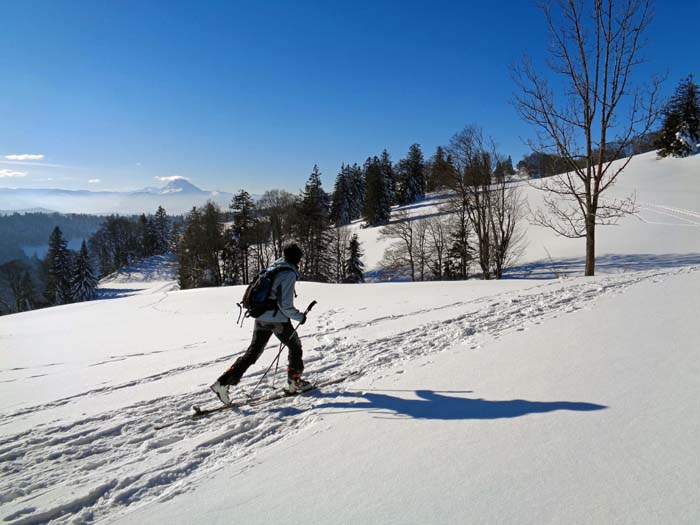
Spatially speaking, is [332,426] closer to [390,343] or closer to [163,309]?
[390,343]

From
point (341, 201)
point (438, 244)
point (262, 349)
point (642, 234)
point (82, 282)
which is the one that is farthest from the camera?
point (341, 201)

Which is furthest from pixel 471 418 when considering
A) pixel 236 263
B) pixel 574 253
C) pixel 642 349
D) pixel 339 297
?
pixel 236 263

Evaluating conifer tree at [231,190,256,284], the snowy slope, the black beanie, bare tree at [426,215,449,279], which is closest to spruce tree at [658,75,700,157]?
the snowy slope

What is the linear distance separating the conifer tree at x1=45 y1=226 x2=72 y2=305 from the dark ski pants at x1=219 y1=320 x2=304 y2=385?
2391 inches

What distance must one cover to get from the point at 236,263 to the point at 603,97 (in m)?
33.5

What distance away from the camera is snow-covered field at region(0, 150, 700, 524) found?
2178 mm

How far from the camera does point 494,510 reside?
6.59ft

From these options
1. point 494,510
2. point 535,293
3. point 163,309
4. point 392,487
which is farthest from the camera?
point 163,309

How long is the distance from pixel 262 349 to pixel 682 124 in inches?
2473

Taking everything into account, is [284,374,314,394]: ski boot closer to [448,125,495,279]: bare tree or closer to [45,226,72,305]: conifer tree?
[448,125,495,279]: bare tree

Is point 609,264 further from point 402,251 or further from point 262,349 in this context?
point 262,349

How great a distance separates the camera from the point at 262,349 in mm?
4250

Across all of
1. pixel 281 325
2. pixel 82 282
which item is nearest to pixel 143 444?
pixel 281 325

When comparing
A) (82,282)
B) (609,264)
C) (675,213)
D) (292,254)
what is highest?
(675,213)
